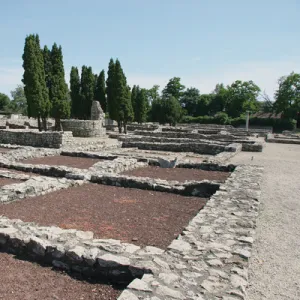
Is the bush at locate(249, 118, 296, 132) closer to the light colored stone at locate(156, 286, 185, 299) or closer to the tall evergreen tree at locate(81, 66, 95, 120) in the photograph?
the tall evergreen tree at locate(81, 66, 95, 120)

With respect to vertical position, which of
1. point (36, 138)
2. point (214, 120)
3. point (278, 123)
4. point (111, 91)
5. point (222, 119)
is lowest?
point (36, 138)

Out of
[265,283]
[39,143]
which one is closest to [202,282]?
[265,283]

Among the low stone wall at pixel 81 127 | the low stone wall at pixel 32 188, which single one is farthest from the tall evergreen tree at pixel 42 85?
the low stone wall at pixel 32 188

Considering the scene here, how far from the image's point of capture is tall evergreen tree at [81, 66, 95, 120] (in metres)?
37.2

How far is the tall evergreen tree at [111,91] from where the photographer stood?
112ft

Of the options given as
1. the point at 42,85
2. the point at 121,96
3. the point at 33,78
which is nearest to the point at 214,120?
the point at 121,96

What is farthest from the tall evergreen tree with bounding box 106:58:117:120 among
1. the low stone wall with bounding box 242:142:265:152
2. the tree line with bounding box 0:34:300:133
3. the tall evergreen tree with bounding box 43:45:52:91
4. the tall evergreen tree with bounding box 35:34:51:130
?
the low stone wall with bounding box 242:142:265:152

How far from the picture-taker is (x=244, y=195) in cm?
695

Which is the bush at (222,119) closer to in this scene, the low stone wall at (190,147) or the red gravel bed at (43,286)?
the low stone wall at (190,147)

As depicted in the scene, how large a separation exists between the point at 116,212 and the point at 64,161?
7665 mm

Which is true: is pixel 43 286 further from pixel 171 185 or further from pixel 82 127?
pixel 82 127

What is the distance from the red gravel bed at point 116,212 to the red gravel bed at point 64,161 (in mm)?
4430

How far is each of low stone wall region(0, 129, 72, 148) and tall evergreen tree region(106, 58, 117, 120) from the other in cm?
1433

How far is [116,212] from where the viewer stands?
6504mm
